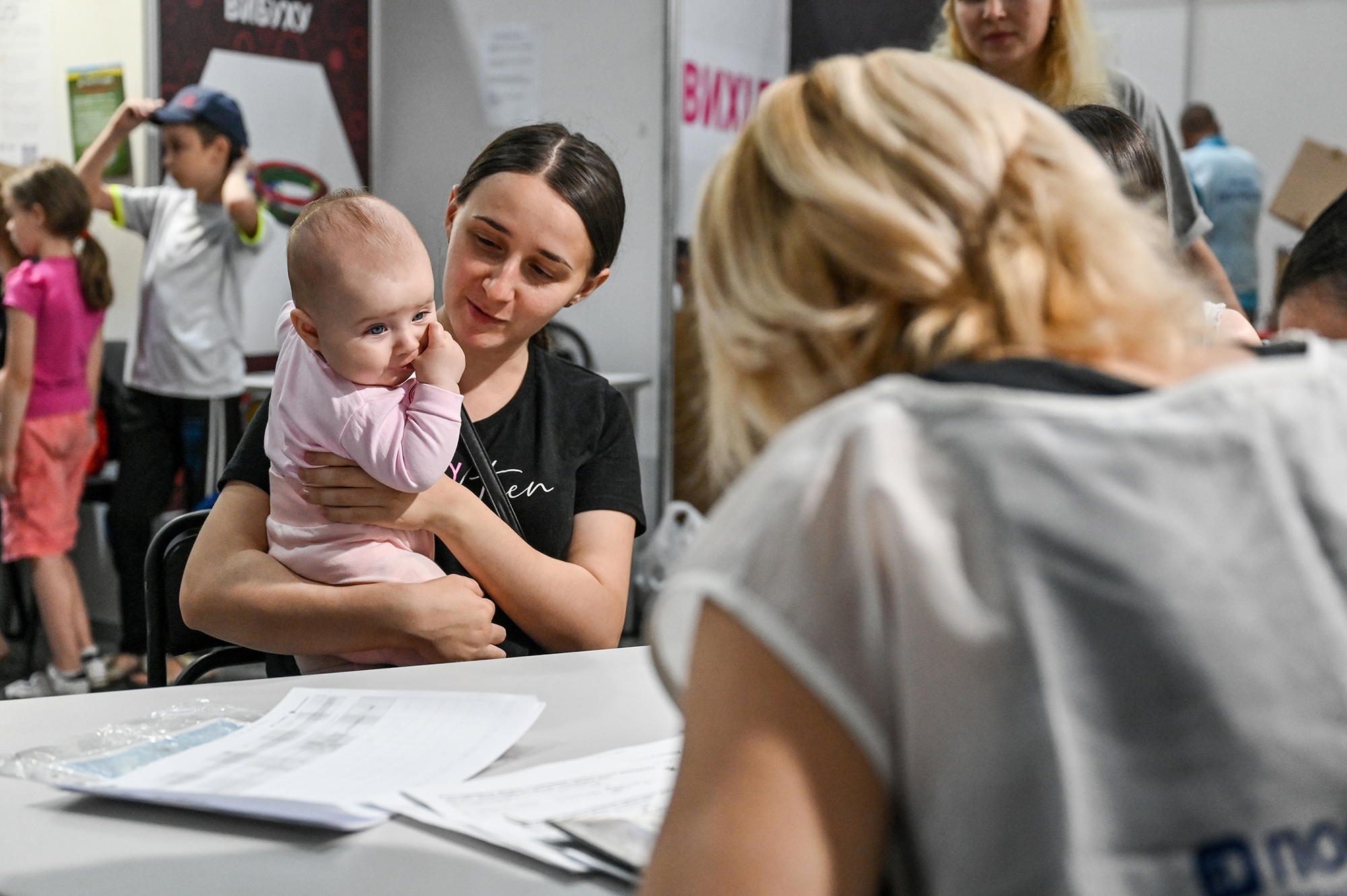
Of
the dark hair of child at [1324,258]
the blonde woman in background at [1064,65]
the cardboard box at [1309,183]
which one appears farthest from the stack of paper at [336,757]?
the cardboard box at [1309,183]

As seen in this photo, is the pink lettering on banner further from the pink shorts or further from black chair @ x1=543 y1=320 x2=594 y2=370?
the pink shorts

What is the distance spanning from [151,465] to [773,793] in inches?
150

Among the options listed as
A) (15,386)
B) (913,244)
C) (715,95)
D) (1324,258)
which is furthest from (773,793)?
(715,95)

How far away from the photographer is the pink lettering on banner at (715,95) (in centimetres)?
433

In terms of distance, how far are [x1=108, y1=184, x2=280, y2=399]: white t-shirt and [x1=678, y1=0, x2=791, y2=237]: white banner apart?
1464 mm

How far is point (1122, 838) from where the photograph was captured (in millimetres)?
556

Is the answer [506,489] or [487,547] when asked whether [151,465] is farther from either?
[487,547]

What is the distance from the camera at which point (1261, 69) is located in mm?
5465

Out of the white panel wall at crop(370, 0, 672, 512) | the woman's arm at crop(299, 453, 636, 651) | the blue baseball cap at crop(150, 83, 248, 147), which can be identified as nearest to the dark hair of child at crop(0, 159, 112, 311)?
the blue baseball cap at crop(150, 83, 248, 147)

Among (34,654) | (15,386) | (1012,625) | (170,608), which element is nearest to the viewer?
(1012,625)

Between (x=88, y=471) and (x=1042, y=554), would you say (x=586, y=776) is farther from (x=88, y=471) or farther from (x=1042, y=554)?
(x=88, y=471)

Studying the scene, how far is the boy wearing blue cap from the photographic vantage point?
3.92 metres

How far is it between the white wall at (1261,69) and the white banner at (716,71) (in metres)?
1.62

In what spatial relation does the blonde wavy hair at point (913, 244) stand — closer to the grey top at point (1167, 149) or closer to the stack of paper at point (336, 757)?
the stack of paper at point (336, 757)
